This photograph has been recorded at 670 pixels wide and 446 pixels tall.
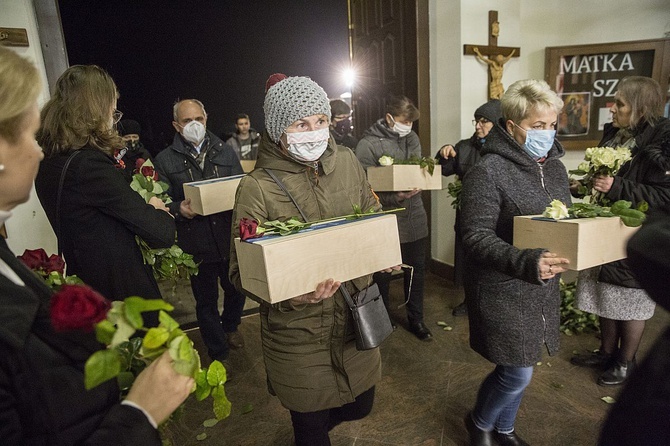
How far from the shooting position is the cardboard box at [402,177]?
299cm

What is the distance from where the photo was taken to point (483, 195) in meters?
1.75

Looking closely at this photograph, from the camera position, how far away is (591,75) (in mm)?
4281

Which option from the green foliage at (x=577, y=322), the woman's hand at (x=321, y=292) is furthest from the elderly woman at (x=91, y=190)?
the green foliage at (x=577, y=322)

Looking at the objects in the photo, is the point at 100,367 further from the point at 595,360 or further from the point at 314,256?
the point at 595,360

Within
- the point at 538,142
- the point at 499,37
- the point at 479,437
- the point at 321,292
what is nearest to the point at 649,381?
the point at 321,292

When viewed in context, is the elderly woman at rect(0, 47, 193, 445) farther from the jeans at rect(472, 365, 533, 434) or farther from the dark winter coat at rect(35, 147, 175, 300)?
the jeans at rect(472, 365, 533, 434)

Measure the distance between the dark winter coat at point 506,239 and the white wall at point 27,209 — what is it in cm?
306

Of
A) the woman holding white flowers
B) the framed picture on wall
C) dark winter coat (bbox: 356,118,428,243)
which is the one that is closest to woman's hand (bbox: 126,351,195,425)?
the woman holding white flowers

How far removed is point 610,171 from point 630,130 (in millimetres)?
497

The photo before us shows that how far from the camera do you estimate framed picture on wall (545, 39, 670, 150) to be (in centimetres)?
404

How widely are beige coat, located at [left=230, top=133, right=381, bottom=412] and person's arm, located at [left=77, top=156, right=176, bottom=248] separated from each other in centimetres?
47

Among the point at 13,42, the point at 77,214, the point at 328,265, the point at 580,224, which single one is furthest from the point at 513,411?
the point at 13,42

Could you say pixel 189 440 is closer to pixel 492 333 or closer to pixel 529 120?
pixel 492 333

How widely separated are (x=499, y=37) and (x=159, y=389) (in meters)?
4.47
